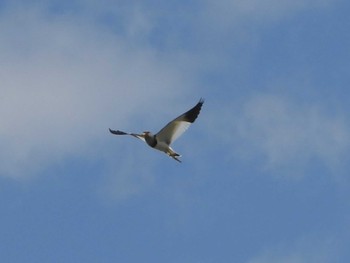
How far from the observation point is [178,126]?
285 ft

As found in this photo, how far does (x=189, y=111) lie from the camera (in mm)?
86188

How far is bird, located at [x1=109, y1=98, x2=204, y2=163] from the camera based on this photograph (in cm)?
8625

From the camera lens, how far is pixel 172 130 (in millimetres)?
86938

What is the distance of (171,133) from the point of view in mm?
86938

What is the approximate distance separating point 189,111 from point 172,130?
1.71 meters

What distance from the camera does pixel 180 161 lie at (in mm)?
85375

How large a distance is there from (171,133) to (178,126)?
A: 606mm

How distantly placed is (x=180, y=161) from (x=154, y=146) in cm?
270

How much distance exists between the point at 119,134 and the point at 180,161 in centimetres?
631

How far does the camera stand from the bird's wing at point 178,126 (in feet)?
283

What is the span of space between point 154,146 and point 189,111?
3235 millimetres

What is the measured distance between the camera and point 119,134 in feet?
296

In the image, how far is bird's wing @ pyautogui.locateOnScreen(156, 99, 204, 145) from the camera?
86250mm

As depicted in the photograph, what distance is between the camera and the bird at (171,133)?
3396 inches
